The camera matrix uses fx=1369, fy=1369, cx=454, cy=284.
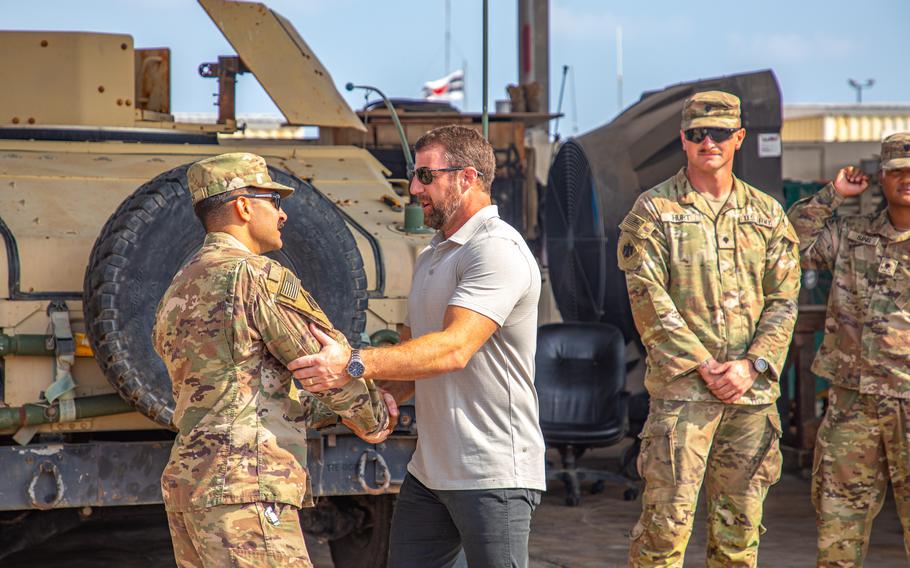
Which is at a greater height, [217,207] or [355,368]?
[217,207]

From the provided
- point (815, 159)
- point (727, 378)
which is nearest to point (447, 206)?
point (727, 378)

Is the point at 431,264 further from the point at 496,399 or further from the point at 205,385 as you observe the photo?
the point at 205,385

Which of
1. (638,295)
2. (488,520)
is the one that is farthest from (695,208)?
(488,520)

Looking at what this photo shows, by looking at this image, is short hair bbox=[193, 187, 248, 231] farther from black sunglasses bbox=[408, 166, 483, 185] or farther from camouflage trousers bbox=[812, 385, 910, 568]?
camouflage trousers bbox=[812, 385, 910, 568]

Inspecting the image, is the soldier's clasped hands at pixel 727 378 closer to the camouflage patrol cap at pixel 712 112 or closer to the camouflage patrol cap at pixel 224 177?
the camouflage patrol cap at pixel 712 112

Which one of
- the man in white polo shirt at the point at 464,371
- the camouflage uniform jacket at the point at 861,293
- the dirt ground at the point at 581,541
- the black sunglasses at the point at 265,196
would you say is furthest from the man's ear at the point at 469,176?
the dirt ground at the point at 581,541

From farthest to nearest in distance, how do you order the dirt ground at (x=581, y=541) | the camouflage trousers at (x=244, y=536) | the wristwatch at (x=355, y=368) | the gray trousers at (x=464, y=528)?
the dirt ground at (x=581, y=541), the gray trousers at (x=464, y=528), the wristwatch at (x=355, y=368), the camouflage trousers at (x=244, y=536)

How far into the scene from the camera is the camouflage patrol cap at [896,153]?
4719 millimetres

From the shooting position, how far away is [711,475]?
449cm

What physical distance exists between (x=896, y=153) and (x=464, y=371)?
207cm

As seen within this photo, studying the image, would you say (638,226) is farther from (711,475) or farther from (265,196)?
(265,196)

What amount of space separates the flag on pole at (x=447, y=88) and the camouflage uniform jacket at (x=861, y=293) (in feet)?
39.8

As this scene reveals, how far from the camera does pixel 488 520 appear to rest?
341cm

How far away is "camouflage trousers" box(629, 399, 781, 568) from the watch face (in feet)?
4.75
